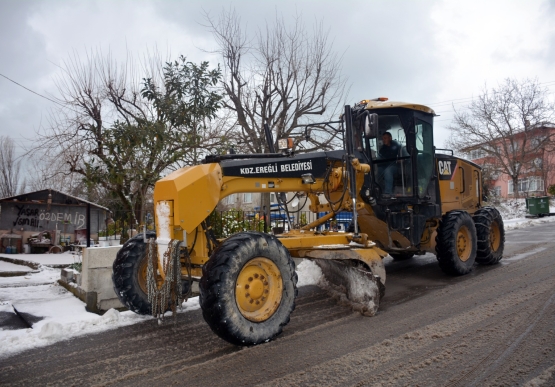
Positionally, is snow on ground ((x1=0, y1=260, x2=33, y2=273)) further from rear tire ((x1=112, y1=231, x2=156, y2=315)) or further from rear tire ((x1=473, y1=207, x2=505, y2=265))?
rear tire ((x1=473, y1=207, x2=505, y2=265))

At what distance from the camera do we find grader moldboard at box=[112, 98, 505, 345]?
431 cm

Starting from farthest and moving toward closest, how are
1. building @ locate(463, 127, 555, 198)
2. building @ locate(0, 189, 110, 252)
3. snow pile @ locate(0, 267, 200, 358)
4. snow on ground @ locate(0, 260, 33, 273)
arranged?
building @ locate(463, 127, 555, 198) < building @ locate(0, 189, 110, 252) < snow on ground @ locate(0, 260, 33, 273) < snow pile @ locate(0, 267, 200, 358)

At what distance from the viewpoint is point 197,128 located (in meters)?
11.7

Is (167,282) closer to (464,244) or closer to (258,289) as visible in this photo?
(258,289)

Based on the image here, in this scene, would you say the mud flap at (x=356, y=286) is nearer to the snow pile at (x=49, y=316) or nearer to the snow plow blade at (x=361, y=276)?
the snow plow blade at (x=361, y=276)

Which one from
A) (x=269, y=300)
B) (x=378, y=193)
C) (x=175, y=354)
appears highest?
(x=378, y=193)

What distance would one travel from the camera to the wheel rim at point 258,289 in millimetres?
4297

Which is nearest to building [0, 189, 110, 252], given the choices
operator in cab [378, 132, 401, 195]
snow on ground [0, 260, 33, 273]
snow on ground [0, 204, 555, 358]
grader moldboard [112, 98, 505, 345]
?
snow on ground [0, 260, 33, 273]

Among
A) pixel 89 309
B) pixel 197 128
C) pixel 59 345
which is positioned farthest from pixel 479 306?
pixel 197 128

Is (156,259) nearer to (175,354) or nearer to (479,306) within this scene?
(175,354)

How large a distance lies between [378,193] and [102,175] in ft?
20.6

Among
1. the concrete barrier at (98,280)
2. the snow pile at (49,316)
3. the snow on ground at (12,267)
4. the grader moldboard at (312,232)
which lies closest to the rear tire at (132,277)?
the grader moldboard at (312,232)

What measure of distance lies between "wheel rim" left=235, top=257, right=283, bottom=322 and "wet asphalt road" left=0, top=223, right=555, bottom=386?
1.12ft

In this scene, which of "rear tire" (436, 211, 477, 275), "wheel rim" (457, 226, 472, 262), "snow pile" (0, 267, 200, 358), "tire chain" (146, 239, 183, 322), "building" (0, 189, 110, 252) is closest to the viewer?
"tire chain" (146, 239, 183, 322)
